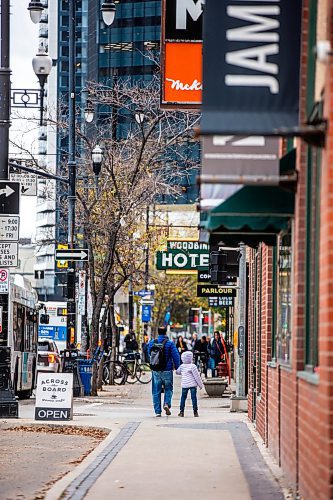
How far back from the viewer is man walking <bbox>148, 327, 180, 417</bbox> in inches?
995

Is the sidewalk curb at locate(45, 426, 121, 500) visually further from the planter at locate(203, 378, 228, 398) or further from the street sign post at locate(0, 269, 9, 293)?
the planter at locate(203, 378, 228, 398)

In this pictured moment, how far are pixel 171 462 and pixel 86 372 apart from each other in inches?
718

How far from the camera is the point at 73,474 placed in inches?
574

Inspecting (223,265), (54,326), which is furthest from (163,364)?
(54,326)

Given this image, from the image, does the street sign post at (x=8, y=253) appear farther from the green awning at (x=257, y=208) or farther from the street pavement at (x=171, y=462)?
the green awning at (x=257, y=208)

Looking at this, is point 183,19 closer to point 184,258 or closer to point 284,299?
point 284,299

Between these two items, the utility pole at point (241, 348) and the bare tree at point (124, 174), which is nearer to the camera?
the utility pole at point (241, 348)

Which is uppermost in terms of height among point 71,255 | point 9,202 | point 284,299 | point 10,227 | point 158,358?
point 9,202

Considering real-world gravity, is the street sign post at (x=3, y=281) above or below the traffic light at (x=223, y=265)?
below

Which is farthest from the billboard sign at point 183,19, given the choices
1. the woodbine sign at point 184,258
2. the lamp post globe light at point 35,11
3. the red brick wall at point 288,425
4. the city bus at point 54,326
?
the city bus at point 54,326

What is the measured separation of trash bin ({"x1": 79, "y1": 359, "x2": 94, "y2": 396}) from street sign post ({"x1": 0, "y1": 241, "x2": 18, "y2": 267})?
12.4 meters

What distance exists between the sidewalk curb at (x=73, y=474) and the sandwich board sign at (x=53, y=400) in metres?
3.59

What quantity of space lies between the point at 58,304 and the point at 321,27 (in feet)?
171

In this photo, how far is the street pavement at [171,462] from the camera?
42.3ft
